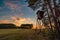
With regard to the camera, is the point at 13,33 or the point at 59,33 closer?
the point at 59,33

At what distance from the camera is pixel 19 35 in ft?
56.6

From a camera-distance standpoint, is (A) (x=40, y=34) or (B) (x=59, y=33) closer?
(B) (x=59, y=33)

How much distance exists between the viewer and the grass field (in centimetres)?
1640

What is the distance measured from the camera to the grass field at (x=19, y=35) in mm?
16398

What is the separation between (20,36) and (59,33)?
4.11 meters

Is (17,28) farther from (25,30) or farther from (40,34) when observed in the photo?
(40,34)

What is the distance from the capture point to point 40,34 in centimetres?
1794

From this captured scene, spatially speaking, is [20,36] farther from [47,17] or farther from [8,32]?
[47,17]

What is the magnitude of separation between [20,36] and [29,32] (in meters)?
1.11

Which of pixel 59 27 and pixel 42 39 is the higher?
pixel 59 27

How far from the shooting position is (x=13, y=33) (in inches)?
680

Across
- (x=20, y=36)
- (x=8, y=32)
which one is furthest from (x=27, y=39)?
(x=8, y=32)

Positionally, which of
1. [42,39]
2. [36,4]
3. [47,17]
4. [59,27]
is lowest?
[42,39]

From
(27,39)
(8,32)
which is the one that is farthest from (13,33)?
(27,39)
